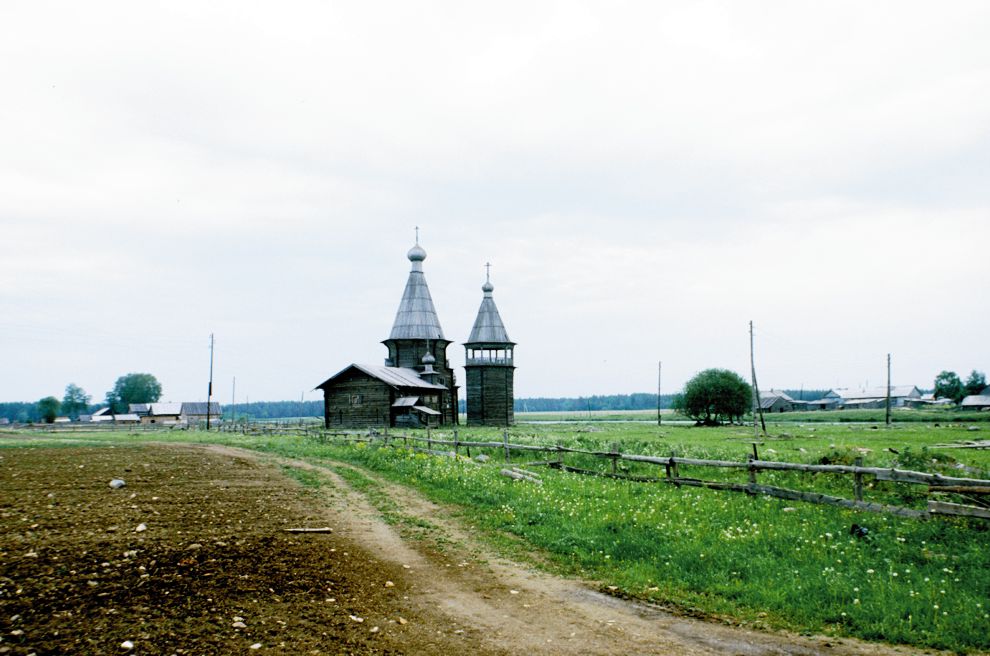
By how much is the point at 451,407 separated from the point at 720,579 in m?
55.9

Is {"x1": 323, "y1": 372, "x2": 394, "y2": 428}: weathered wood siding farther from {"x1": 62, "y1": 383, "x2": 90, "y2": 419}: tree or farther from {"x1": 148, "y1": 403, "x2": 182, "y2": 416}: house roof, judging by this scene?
{"x1": 62, "y1": 383, "x2": 90, "y2": 419}: tree

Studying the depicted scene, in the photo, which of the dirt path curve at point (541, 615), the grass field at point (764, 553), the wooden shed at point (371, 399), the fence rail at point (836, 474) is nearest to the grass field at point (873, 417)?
the wooden shed at point (371, 399)

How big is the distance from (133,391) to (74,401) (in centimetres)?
3830

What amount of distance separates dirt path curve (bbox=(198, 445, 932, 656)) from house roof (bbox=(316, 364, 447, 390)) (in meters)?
39.5

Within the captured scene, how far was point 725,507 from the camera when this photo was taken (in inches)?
521

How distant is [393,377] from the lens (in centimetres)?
5281

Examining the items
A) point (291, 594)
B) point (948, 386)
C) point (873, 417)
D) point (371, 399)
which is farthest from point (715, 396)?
point (948, 386)

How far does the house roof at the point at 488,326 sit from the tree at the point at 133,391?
99.6m

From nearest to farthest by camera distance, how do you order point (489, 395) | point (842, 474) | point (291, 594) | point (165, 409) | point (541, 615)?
point (541, 615), point (291, 594), point (842, 474), point (489, 395), point (165, 409)

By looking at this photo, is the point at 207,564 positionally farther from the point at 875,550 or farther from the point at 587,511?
the point at 875,550

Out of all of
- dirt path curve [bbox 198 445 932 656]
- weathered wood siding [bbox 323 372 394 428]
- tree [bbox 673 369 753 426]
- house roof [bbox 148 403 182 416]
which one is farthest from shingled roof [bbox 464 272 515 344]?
house roof [bbox 148 403 182 416]

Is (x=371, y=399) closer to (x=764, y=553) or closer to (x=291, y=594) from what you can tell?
(x=764, y=553)

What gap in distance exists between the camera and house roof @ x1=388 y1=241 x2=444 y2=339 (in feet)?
205

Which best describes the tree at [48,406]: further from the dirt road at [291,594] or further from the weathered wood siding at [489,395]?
the dirt road at [291,594]
